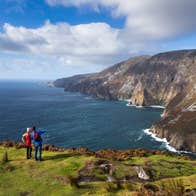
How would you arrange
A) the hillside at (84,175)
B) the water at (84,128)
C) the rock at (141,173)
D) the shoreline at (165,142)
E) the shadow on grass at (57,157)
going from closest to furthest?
1. the hillside at (84,175)
2. the rock at (141,173)
3. the shadow on grass at (57,157)
4. the shoreline at (165,142)
5. the water at (84,128)

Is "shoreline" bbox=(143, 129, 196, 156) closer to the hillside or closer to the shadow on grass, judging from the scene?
the hillside

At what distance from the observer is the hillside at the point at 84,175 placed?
14.0 metres

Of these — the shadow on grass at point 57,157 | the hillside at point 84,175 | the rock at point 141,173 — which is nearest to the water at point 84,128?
the shadow on grass at point 57,157

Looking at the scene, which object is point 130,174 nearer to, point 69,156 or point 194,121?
point 69,156

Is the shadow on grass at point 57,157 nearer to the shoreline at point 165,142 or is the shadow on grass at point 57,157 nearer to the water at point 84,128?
the water at point 84,128

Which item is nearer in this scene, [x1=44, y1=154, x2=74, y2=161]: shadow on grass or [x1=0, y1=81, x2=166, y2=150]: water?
[x1=44, y1=154, x2=74, y2=161]: shadow on grass

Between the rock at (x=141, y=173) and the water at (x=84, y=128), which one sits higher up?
the rock at (x=141, y=173)

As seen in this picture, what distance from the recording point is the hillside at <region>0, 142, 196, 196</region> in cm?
1395

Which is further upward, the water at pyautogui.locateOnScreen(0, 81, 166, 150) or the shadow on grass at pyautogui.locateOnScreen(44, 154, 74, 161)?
the shadow on grass at pyautogui.locateOnScreen(44, 154, 74, 161)

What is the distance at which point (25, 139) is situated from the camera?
19.4 m

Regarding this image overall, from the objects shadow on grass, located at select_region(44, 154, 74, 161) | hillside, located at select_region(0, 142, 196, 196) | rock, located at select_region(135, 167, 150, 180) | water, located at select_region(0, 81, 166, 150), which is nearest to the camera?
hillside, located at select_region(0, 142, 196, 196)

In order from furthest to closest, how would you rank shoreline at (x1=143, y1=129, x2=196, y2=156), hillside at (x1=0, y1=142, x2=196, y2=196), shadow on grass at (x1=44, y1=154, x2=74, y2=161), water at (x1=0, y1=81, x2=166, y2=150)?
1. water at (x1=0, y1=81, x2=166, y2=150)
2. shoreline at (x1=143, y1=129, x2=196, y2=156)
3. shadow on grass at (x1=44, y1=154, x2=74, y2=161)
4. hillside at (x1=0, y1=142, x2=196, y2=196)

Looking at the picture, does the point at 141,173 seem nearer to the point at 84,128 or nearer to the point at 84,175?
the point at 84,175

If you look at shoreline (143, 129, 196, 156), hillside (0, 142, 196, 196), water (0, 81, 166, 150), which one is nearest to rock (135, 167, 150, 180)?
hillside (0, 142, 196, 196)
